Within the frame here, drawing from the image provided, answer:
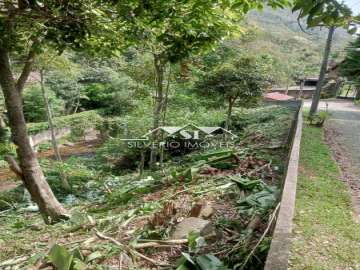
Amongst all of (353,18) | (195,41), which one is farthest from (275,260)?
(195,41)

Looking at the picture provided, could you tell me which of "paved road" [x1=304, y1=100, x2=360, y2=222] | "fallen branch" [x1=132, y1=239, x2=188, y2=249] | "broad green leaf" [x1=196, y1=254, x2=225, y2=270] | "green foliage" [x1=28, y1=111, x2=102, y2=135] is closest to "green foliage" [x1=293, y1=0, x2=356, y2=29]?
"broad green leaf" [x1=196, y1=254, x2=225, y2=270]

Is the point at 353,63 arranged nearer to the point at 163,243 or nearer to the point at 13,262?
the point at 163,243

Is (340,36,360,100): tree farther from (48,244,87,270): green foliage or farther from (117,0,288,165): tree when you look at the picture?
(48,244,87,270): green foliage

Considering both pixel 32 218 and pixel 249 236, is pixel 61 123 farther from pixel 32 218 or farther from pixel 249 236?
pixel 249 236

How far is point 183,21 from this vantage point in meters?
3.39

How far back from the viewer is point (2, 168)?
559 inches

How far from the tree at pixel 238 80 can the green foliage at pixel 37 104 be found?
42.7ft

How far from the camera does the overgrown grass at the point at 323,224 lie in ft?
10.2

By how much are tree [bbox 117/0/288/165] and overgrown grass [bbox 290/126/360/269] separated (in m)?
2.27

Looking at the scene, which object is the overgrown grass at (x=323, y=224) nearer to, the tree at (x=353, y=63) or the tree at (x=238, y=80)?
the tree at (x=238, y=80)

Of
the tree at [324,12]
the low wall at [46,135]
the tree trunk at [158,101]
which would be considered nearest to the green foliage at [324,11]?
the tree at [324,12]

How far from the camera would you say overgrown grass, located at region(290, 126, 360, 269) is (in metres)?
3.11

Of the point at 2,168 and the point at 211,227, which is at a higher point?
the point at 211,227

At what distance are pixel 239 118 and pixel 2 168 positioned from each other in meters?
10.0
